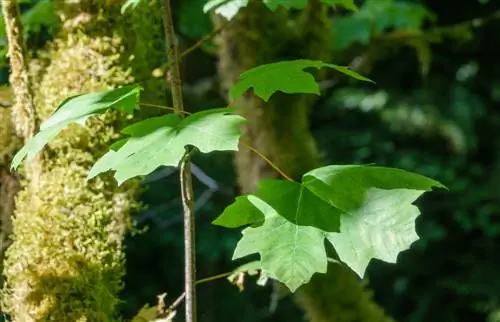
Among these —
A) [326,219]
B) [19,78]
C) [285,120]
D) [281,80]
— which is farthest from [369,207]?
[285,120]

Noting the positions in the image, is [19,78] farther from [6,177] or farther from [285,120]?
[285,120]

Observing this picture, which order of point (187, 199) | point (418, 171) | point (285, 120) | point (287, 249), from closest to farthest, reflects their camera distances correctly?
point (287, 249)
point (187, 199)
point (285, 120)
point (418, 171)

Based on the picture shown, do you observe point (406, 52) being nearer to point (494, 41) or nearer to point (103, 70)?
point (494, 41)

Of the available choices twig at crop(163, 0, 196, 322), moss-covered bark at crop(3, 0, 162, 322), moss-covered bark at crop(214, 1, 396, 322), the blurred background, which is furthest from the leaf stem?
the blurred background

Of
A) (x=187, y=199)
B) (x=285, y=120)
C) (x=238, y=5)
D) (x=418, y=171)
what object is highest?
(x=238, y=5)

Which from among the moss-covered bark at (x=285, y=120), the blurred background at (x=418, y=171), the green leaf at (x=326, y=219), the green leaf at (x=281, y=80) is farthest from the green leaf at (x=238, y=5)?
the blurred background at (x=418, y=171)

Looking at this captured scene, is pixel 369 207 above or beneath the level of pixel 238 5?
beneath

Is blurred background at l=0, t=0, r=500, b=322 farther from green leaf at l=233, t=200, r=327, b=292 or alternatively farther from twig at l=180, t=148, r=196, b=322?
green leaf at l=233, t=200, r=327, b=292

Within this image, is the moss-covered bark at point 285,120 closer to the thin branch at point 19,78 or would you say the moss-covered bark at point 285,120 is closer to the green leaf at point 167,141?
the thin branch at point 19,78
